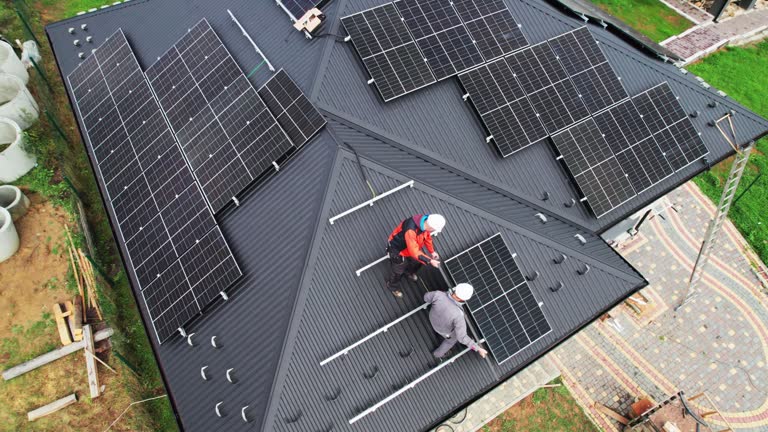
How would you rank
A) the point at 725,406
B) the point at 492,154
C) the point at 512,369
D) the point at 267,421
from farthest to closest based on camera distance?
the point at 725,406 → the point at 492,154 → the point at 512,369 → the point at 267,421

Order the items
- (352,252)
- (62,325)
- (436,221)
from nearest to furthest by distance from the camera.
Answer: (436,221), (352,252), (62,325)

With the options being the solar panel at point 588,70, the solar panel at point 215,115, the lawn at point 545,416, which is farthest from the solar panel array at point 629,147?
the solar panel at point 215,115

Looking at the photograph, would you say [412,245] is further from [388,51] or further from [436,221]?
[388,51]

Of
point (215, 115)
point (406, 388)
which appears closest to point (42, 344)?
point (215, 115)

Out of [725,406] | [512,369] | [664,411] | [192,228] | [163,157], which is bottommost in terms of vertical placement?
[725,406]

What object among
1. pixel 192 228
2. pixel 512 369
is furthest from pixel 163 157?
pixel 512 369

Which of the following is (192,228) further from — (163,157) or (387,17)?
(387,17)

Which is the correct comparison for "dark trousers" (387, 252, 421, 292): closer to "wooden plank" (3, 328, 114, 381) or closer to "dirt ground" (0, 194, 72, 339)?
"wooden plank" (3, 328, 114, 381)
